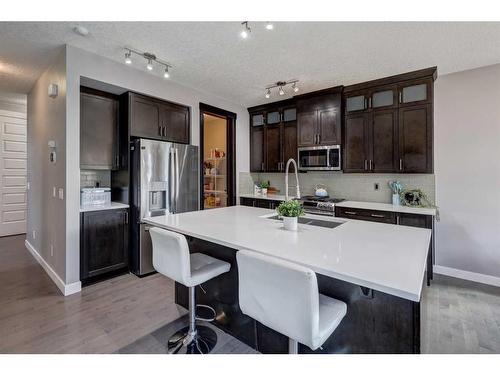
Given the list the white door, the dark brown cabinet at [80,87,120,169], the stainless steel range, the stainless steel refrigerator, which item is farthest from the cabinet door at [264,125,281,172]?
the white door

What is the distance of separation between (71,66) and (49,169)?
1327 mm

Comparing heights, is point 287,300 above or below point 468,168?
below

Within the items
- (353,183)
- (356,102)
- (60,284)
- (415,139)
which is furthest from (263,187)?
(60,284)

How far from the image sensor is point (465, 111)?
323 centimetres

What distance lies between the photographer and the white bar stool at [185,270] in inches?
65.1

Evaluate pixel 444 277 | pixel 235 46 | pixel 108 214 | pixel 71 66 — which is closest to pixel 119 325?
pixel 108 214

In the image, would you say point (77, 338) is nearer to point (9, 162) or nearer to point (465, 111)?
point (465, 111)

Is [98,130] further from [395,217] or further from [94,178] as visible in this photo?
[395,217]

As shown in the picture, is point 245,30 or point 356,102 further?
point 356,102

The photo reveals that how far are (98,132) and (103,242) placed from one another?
136cm

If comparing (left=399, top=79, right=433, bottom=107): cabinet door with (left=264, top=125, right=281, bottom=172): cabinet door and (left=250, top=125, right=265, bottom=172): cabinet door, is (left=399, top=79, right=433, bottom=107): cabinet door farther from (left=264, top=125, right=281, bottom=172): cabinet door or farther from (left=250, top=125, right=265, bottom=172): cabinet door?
(left=250, top=125, right=265, bottom=172): cabinet door

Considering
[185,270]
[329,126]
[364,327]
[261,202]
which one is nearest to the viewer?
[364,327]

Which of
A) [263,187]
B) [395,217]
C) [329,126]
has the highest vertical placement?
[329,126]

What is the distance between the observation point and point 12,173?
17.3 feet
